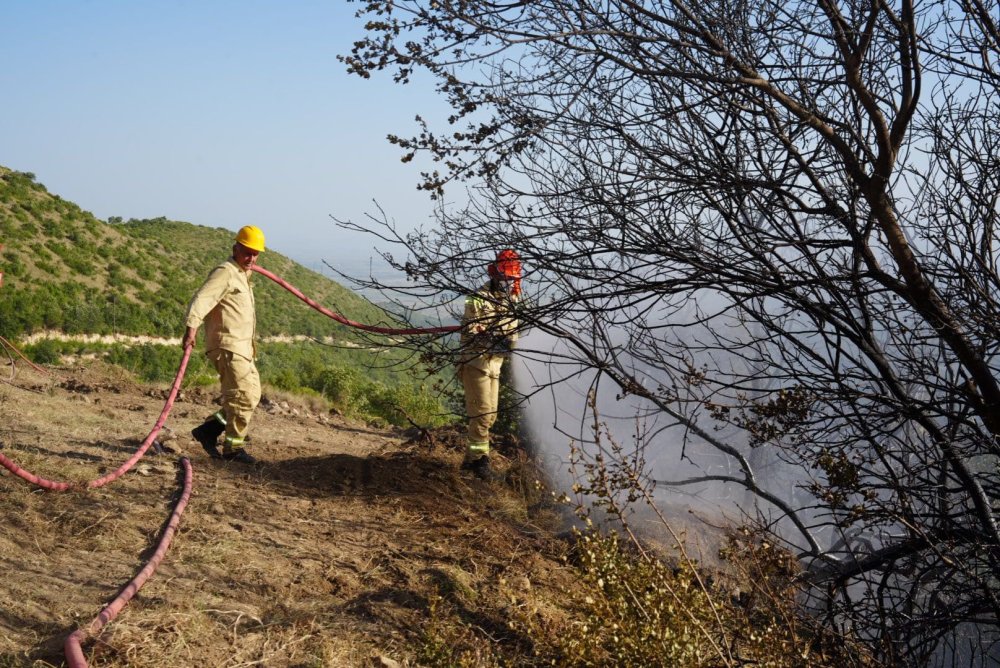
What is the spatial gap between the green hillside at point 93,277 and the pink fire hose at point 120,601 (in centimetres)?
1524

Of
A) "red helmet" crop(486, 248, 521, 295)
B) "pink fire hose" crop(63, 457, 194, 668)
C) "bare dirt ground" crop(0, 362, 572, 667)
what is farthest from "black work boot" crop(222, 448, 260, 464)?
"red helmet" crop(486, 248, 521, 295)

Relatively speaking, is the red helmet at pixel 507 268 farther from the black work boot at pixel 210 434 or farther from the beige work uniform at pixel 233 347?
the black work boot at pixel 210 434

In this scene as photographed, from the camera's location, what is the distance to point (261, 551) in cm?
471

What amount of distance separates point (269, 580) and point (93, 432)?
3.56m

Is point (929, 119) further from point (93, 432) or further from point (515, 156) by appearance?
point (93, 432)

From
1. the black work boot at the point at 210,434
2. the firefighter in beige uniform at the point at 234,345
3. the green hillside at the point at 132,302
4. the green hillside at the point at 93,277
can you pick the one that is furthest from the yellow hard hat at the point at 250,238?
the green hillside at the point at 93,277

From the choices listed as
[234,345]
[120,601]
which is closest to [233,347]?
[234,345]

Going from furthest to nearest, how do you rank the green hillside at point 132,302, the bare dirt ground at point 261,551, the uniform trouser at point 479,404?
1. the green hillside at point 132,302
2. the uniform trouser at point 479,404
3. the bare dirt ground at point 261,551

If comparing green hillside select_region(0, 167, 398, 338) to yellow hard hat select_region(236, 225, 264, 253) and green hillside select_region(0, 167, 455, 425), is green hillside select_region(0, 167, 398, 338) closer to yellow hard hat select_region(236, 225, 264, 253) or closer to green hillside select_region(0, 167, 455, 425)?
green hillside select_region(0, 167, 455, 425)

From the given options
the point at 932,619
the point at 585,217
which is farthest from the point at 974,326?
the point at 585,217

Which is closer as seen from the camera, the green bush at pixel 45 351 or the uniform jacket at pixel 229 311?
the uniform jacket at pixel 229 311

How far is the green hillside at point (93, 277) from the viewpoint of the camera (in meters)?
23.8

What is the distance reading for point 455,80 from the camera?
11.2 ft

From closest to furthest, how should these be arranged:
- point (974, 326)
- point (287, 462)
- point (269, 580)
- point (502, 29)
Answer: point (502, 29) < point (974, 326) < point (269, 580) < point (287, 462)
